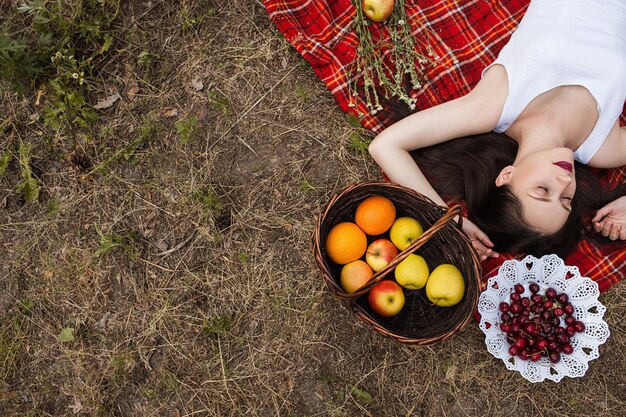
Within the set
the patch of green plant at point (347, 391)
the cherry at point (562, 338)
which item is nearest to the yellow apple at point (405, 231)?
the patch of green plant at point (347, 391)

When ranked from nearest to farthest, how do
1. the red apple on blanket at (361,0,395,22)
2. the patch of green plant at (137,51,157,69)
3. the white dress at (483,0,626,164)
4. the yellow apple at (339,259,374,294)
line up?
the yellow apple at (339,259,374,294), the white dress at (483,0,626,164), the red apple on blanket at (361,0,395,22), the patch of green plant at (137,51,157,69)

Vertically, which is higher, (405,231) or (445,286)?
(405,231)

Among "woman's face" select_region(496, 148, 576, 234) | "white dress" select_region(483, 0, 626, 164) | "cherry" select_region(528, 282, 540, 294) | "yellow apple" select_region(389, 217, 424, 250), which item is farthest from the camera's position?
"cherry" select_region(528, 282, 540, 294)

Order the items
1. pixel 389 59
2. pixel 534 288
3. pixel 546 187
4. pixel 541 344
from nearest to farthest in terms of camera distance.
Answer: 1. pixel 546 187
2. pixel 541 344
3. pixel 534 288
4. pixel 389 59

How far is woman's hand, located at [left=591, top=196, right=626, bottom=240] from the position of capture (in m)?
3.57

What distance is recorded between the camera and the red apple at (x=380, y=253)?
127 inches

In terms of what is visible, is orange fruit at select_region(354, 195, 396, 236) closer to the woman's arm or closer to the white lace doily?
the woman's arm

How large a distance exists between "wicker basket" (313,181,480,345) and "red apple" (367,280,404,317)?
64mm

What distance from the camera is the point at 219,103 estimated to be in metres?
3.84

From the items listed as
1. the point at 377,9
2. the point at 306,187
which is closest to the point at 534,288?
the point at 306,187

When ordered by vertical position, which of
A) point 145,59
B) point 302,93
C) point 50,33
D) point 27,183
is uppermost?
point 50,33

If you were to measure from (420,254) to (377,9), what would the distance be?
1.77 meters

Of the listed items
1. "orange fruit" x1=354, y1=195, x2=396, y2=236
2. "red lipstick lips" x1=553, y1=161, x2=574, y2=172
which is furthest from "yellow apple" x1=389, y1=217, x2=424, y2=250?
"red lipstick lips" x1=553, y1=161, x2=574, y2=172

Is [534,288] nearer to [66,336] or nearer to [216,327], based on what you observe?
[216,327]
